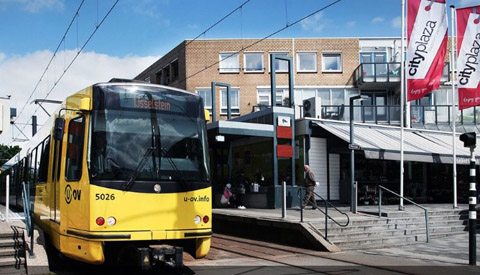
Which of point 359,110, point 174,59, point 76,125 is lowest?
point 76,125

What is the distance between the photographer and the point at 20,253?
972 cm

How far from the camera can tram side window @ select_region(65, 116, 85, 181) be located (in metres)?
8.09

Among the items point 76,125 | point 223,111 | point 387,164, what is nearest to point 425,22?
point 387,164

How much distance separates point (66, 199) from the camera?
334 inches

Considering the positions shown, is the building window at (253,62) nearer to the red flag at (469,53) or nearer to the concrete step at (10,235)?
the red flag at (469,53)

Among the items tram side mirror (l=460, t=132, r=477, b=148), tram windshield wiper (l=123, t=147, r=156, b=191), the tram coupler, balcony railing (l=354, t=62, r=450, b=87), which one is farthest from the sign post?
balcony railing (l=354, t=62, r=450, b=87)

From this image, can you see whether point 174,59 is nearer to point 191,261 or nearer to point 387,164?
point 387,164

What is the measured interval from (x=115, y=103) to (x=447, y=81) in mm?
29227

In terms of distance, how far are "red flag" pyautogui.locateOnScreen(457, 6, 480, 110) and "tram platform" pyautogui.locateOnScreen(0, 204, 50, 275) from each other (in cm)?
1392

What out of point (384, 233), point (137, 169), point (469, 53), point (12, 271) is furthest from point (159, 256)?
point (469, 53)

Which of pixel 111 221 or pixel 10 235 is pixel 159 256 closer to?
pixel 111 221

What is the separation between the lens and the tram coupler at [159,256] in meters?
7.61

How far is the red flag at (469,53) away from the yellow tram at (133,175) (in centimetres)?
1177

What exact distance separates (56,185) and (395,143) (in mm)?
14303
